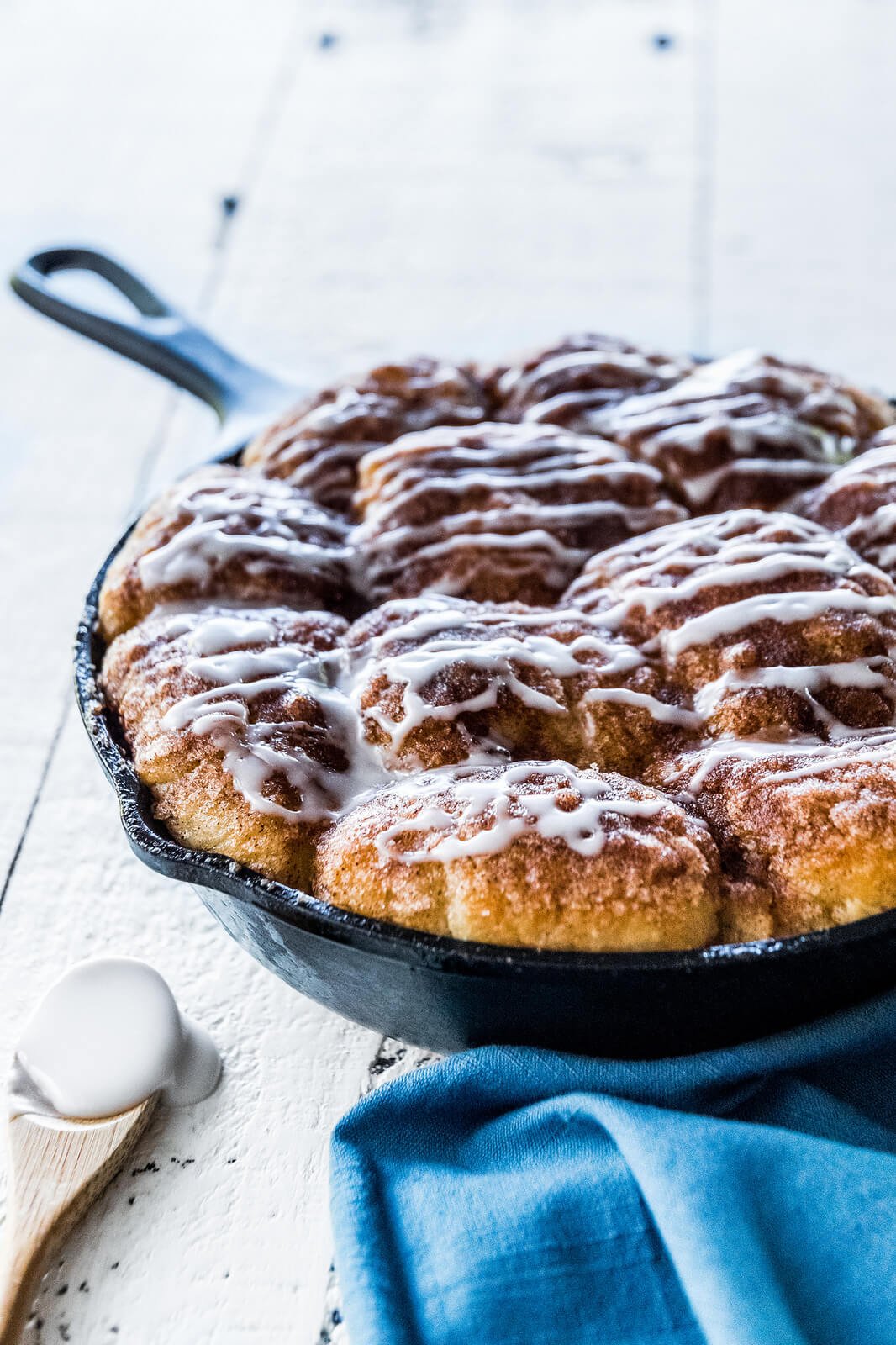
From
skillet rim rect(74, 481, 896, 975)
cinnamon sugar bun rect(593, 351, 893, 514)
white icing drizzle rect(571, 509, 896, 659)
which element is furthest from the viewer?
cinnamon sugar bun rect(593, 351, 893, 514)

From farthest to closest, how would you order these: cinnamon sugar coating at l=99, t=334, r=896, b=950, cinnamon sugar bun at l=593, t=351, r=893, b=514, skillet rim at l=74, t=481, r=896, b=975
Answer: cinnamon sugar bun at l=593, t=351, r=893, b=514
cinnamon sugar coating at l=99, t=334, r=896, b=950
skillet rim at l=74, t=481, r=896, b=975

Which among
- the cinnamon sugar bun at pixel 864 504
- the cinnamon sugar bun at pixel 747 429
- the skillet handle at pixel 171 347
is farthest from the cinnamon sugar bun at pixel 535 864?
the skillet handle at pixel 171 347

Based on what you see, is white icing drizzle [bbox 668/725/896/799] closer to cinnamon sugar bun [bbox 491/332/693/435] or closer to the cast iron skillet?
the cast iron skillet

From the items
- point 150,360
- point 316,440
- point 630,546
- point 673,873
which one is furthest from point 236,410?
point 673,873

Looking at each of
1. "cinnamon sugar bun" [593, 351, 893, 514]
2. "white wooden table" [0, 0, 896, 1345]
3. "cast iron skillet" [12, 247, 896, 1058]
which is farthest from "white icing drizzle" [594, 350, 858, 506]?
"white wooden table" [0, 0, 896, 1345]

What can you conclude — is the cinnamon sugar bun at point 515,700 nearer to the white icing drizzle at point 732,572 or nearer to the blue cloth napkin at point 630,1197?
the white icing drizzle at point 732,572

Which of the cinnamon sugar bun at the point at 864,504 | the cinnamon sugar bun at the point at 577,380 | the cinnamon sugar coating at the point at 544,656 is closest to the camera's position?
the cinnamon sugar coating at the point at 544,656

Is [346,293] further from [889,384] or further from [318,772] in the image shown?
[318,772]
